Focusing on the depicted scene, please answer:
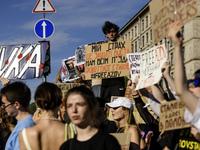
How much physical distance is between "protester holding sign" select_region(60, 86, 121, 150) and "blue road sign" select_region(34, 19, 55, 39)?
21.5 ft

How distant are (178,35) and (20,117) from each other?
2152 millimetres

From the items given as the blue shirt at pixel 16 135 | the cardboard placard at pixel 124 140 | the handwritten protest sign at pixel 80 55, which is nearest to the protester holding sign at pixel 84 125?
the blue shirt at pixel 16 135

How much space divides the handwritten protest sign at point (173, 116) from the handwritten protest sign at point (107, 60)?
3.57 meters

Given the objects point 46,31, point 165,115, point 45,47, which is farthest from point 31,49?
point 165,115

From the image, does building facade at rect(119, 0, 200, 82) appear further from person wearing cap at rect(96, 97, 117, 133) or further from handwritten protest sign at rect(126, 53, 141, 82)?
person wearing cap at rect(96, 97, 117, 133)

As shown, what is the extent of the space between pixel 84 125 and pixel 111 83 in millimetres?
4641

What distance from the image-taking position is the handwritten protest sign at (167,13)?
3.51m

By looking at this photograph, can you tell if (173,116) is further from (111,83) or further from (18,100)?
(111,83)

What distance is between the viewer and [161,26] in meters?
3.90

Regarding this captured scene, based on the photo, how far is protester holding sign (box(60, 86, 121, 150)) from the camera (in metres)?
3.34

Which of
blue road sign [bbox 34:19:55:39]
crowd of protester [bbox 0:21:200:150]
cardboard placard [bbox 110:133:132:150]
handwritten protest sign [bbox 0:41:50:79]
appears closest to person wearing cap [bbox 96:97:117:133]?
crowd of protester [bbox 0:21:200:150]

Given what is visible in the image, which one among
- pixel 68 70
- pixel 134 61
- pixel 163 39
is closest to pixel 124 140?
pixel 134 61

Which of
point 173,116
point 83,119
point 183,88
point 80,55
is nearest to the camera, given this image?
point 183,88

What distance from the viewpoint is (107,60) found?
320 inches
